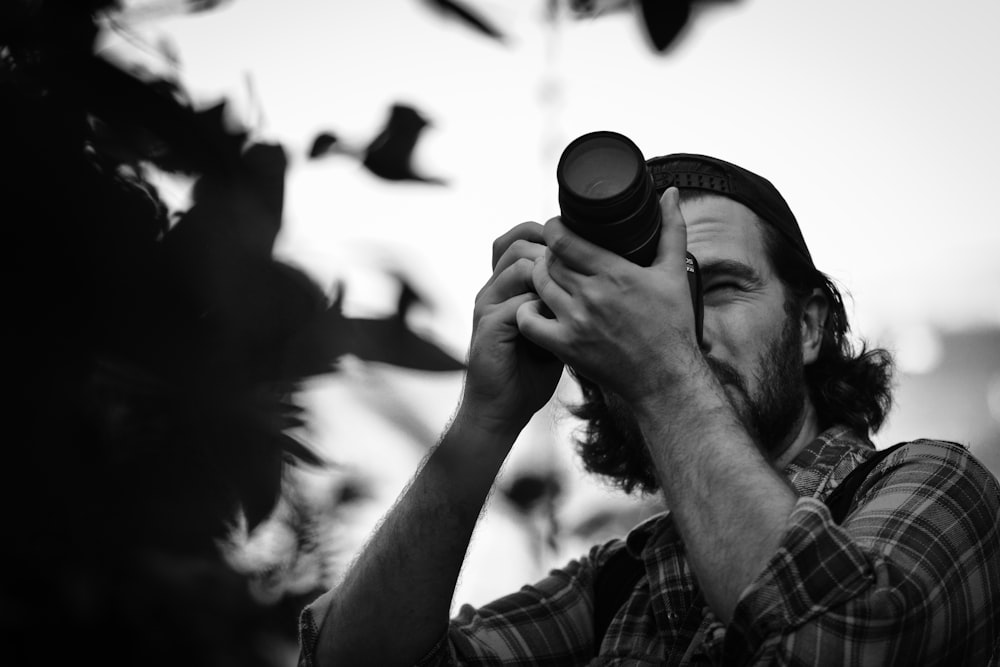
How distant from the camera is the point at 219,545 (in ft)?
0.99

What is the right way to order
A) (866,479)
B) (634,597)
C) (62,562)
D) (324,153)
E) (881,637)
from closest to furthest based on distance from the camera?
(62,562) < (324,153) < (881,637) < (866,479) < (634,597)

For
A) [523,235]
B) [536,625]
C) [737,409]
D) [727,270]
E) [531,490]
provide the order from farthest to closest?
[727,270] < [536,625] < [523,235] < [737,409] < [531,490]

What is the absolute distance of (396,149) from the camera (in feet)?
1.34

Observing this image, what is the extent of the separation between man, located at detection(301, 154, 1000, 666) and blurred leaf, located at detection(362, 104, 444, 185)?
0.13 meters

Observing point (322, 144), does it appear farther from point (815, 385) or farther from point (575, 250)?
point (815, 385)

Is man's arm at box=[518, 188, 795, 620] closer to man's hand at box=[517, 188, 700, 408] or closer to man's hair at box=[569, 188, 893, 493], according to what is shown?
man's hand at box=[517, 188, 700, 408]

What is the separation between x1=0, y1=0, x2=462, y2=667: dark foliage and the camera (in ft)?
0.93

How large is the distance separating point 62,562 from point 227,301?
93 millimetres

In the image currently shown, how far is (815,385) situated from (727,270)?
1.15 feet

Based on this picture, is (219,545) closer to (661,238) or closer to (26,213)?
(26,213)

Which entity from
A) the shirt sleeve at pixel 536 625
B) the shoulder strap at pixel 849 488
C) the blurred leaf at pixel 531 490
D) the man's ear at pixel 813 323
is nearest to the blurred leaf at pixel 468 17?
the blurred leaf at pixel 531 490

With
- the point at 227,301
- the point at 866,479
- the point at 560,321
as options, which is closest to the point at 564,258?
the point at 560,321

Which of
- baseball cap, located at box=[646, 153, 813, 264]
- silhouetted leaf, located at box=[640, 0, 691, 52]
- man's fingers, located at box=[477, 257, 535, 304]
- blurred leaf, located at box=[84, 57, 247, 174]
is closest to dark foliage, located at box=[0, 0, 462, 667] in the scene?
blurred leaf, located at box=[84, 57, 247, 174]

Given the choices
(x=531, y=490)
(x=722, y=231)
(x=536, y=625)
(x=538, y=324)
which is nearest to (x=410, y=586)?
(x=536, y=625)
